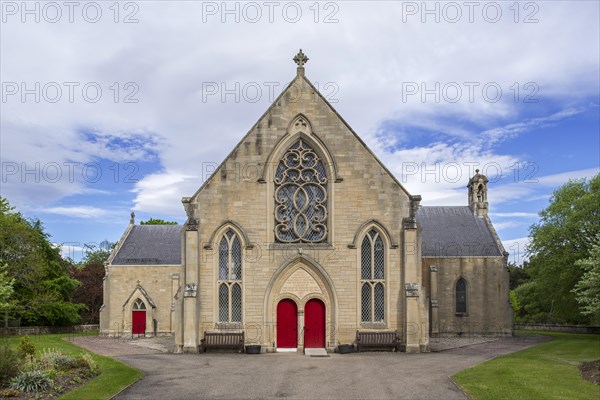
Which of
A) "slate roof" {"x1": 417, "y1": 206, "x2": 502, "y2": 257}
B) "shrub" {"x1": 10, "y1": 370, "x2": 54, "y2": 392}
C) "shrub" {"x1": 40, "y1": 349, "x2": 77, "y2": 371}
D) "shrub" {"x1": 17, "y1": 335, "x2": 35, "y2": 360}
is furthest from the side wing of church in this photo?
"slate roof" {"x1": 417, "y1": 206, "x2": 502, "y2": 257}

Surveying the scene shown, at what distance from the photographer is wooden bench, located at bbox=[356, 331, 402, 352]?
2527 centimetres

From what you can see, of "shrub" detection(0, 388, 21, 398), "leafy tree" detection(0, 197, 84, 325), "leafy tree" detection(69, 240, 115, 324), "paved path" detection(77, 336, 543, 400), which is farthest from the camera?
"leafy tree" detection(69, 240, 115, 324)

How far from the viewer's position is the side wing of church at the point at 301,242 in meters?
25.8

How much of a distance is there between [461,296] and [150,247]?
2590 centimetres

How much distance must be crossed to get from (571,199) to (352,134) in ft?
70.0

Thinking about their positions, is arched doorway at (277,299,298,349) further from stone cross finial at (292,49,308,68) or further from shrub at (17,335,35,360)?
stone cross finial at (292,49,308,68)

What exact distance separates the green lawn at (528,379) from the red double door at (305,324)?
830 centimetres

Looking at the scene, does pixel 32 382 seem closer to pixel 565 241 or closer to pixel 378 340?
pixel 378 340

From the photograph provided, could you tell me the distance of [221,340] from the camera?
2553 cm

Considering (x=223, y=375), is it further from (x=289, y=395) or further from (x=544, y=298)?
(x=544, y=298)

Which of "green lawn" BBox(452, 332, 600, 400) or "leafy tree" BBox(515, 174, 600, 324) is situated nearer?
"green lawn" BBox(452, 332, 600, 400)

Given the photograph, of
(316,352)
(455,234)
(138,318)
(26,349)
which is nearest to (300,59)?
(316,352)

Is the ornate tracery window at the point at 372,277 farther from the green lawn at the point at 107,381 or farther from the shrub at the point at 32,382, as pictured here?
the shrub at the point at 32,382

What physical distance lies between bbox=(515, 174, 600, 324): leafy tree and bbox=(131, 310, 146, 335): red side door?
1231 inches
